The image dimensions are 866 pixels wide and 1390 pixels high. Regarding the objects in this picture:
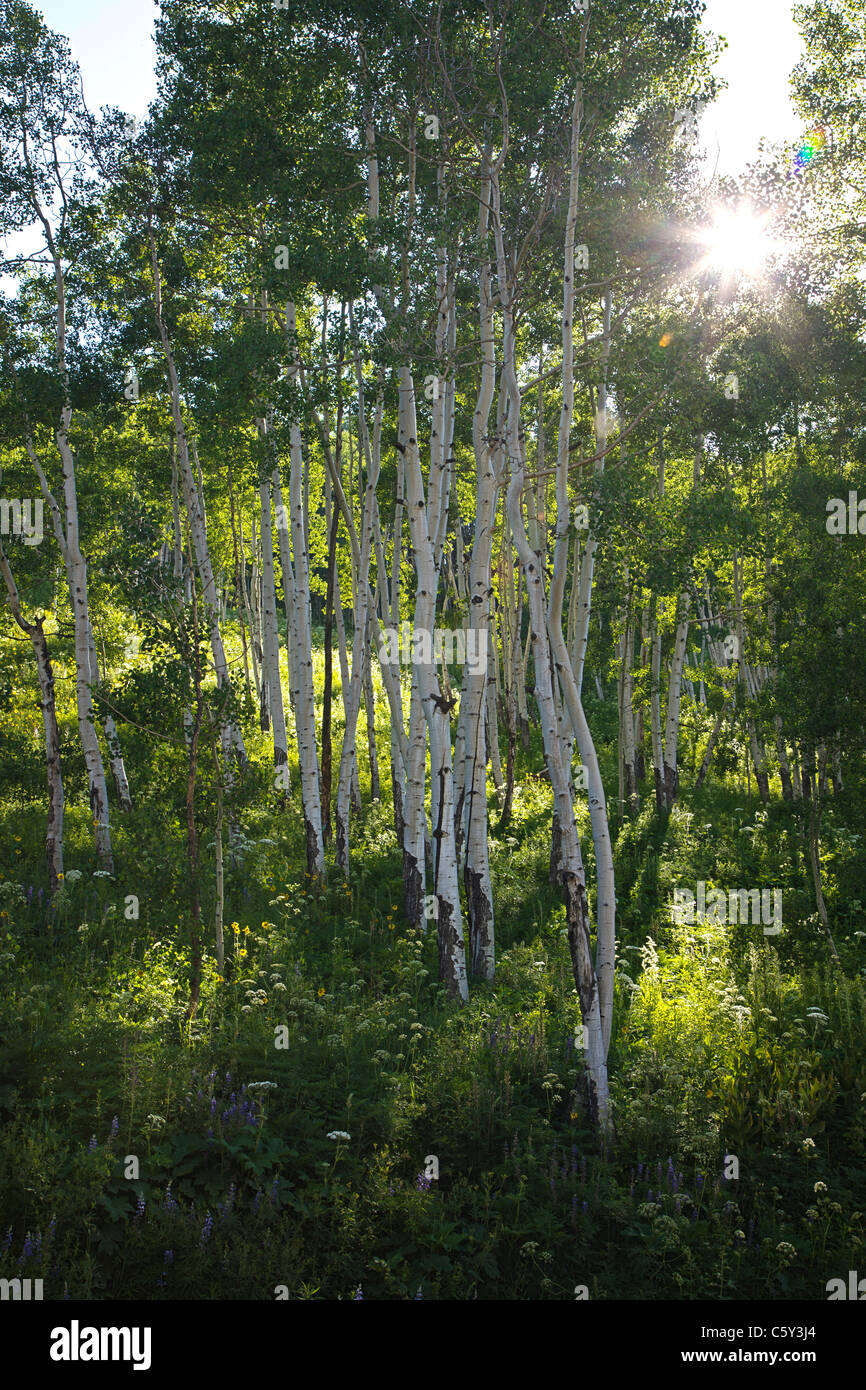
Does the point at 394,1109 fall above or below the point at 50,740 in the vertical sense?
below

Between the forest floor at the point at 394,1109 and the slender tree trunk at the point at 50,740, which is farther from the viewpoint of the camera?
the slender tree trunk at the point at 50,740

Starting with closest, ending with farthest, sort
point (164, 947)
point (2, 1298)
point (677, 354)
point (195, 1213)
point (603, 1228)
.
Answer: point (2, 1298), point (195, 1213), point (603, 1228), point (677, 354), point (164, 947)

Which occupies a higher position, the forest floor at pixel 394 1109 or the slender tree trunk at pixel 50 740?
the slender tree trunk at pixel 50 740

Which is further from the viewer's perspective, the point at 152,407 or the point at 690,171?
the point at 152,407

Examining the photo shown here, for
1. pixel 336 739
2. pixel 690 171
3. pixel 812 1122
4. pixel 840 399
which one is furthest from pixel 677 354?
pixel 336 739

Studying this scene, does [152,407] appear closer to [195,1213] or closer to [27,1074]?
[27,1074]

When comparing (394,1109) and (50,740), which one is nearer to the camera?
(394,1109)

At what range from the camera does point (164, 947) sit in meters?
9.81

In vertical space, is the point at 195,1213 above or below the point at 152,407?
below

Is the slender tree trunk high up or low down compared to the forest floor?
up

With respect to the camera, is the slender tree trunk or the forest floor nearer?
the forest floor

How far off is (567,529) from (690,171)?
8934 millimetres

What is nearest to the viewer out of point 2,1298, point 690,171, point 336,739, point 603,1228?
point 2,1298
